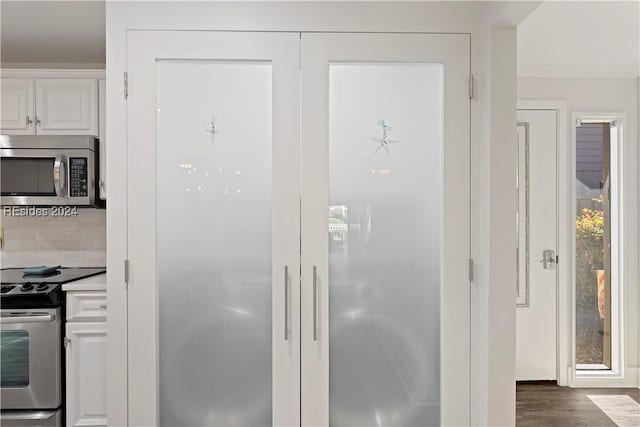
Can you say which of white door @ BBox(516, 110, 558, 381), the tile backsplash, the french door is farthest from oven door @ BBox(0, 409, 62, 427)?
white door @ BBox(516, 110, 558, 381)

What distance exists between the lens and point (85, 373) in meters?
2.47

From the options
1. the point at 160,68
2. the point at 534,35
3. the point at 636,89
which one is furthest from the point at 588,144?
the point at 160,68

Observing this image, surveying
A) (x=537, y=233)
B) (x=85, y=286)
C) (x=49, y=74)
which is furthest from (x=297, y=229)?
(x=537, y=233)

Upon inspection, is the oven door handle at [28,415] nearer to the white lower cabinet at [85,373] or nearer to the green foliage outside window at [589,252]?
the white lower cabinet at [85,373]

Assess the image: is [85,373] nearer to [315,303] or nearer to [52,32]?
[315,303]

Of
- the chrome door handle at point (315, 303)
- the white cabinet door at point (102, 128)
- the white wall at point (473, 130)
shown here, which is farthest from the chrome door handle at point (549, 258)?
the white cabinet door at point (102, 128)

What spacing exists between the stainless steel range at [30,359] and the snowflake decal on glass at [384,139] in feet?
6.13

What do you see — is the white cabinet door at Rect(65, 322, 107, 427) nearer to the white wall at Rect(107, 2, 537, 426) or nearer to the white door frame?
the white wall at Rect(107, 2, 537, 426)

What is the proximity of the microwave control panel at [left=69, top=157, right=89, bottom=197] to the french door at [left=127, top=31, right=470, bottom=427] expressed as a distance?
994 mm

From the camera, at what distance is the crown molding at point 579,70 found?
3570 millimetres

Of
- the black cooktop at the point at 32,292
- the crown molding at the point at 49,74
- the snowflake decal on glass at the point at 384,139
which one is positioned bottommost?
the black cooktop at the point at 32,292

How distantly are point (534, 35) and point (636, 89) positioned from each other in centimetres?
136

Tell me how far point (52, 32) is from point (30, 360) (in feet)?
6.05

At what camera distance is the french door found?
2.15 metres
